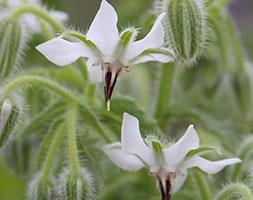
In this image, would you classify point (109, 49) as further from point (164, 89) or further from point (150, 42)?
point (164, 89)

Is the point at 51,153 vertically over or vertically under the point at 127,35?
under

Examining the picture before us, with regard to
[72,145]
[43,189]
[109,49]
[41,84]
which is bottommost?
[43,189]

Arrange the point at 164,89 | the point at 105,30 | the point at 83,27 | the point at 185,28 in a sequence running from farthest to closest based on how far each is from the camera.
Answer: the point at 83,27, the point at 164,89, the point at 185,28, the point at 105,30

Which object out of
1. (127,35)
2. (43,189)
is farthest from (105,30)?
(43,189)

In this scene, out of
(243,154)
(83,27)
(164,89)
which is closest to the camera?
(243,154)

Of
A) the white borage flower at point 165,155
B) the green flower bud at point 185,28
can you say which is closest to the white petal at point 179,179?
the white borage flower at point 165,155

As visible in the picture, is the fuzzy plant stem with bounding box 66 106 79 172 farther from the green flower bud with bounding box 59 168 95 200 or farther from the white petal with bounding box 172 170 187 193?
the white petal with bounding box 172 170 187 193

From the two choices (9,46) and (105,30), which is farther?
(9,46)
